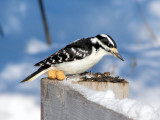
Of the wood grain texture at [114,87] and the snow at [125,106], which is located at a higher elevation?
the wood grain texture at [114,87]

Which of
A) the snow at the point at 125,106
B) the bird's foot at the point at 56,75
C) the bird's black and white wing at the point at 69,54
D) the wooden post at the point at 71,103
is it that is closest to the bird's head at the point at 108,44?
the bird's black and white wing at the point at 69,54

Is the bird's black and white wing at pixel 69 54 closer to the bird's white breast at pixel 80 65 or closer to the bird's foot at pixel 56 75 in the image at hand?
the bird's white breast at pixel 80 65

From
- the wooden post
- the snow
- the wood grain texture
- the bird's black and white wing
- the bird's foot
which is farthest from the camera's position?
the bird's black and white wing

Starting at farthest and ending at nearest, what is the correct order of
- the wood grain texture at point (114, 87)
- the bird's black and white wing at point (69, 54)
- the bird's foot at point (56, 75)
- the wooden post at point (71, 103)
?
the bird's black and white wing at point (69, 54) → the bird's foot at point (56, 75) → the wood grain texture at point (114, 87) → the wooden post at point (71, 103)

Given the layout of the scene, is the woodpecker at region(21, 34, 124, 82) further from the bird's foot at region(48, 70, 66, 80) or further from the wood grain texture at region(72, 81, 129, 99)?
the wood grain texture at region(72, 81, 129, 99)

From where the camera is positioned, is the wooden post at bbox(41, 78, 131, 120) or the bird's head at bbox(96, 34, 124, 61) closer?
the wooden post at bbox(41, 78, 131, 120)

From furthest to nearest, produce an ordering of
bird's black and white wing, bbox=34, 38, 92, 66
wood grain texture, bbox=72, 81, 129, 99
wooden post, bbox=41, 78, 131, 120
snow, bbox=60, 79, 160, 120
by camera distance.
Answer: bird's black and white wing, bbox=34, 38, 92, 66
wood grain texture, bbox=72, 81, 129, 99
wooden post, bbox=41, 78, 131, 120
snow, bbox=60, 79, 160, 120

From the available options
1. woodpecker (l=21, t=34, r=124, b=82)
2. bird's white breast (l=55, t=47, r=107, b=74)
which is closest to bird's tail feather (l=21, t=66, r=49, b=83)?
woodpecker (l=21, t=34, r=124, b=82)

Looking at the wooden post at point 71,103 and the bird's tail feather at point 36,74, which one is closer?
the wooden post at point 71,103

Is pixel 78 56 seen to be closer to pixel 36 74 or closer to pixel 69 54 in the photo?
pixel 69 54

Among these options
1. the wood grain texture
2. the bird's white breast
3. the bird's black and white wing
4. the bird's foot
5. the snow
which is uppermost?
the bird's black and white wing
